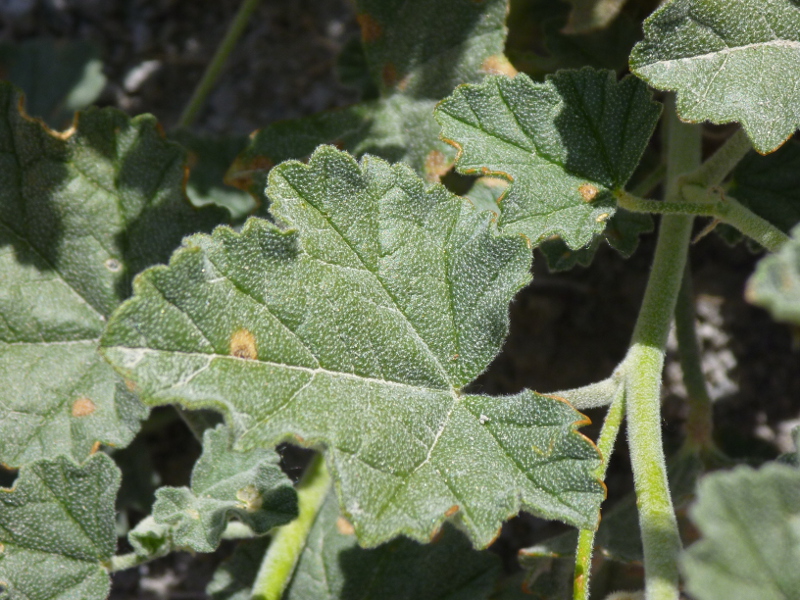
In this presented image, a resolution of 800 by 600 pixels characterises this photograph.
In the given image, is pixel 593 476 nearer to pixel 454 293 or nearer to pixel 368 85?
pixel 454 293

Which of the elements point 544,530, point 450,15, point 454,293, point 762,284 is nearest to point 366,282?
point 454,293

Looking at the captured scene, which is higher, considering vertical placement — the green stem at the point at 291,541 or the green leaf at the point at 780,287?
the green leaf at the point at 780,287

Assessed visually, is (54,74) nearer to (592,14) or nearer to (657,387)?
(592,14)

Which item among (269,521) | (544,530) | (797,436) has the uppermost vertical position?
(797,436)

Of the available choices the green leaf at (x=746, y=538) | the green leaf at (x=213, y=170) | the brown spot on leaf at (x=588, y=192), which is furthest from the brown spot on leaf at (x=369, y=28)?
the green leaf at (x=746, y=538)

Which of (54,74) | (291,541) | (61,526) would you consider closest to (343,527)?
(291,541)

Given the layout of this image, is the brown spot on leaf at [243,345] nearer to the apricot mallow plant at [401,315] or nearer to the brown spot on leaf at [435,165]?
the apricot mallow plant at [401,315]

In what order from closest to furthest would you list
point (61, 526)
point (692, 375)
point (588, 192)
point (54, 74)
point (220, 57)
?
1. point (588, 192)
2. point (61, 526)
3. point (692, 375)
4. point (220, 57)
5. point (54, 74)
